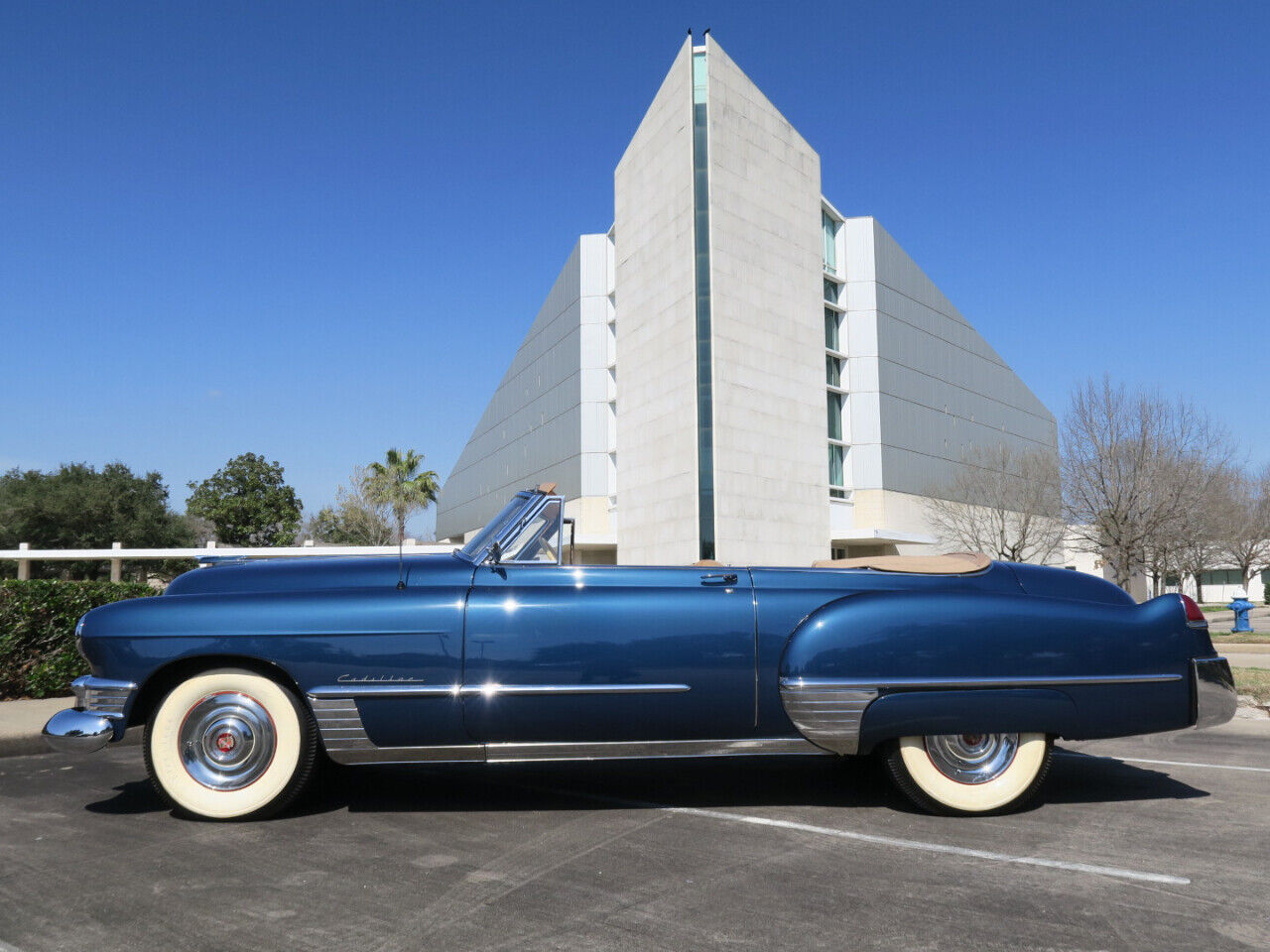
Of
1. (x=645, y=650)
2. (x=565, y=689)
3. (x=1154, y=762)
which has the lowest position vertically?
(x=1154, y=762)

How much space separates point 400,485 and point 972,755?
52.8m

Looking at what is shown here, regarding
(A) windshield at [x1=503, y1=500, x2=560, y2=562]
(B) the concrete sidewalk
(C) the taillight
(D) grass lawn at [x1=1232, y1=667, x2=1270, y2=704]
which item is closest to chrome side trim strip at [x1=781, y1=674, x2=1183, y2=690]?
(C) the taillight

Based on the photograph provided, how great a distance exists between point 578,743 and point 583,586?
737 millimetres

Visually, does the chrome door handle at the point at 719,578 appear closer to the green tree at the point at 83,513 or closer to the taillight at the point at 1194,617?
the taillight at the point at 1194,617

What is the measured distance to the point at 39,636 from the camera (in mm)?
9344

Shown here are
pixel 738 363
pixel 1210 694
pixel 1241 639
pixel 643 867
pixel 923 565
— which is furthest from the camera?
pixel 738 363

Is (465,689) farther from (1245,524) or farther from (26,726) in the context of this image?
(1245,524)

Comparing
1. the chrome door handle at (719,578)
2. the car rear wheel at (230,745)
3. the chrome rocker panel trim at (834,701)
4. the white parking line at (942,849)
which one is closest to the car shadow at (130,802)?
the car rear wheel at (230,745)

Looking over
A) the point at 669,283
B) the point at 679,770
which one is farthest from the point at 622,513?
the point at 679,770

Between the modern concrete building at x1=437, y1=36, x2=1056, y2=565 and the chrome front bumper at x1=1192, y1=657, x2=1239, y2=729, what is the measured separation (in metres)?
26.7

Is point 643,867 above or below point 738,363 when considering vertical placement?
below

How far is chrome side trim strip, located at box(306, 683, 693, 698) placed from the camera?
4.43 meters

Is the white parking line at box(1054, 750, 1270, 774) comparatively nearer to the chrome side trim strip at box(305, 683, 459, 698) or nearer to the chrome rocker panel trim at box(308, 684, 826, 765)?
the chrome rocker panel trim at box(308, 684, 826, 765)

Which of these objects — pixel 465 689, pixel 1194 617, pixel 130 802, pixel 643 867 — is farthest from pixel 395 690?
pixel 1194 617
